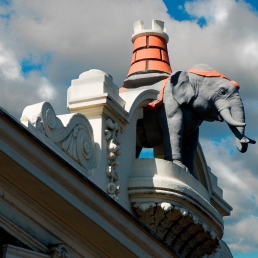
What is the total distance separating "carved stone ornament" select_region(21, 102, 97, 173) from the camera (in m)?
11.5

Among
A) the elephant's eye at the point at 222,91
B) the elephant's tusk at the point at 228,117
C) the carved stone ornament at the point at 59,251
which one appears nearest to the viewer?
the carved stone ornament at the point at 59,251

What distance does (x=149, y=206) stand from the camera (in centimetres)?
1336

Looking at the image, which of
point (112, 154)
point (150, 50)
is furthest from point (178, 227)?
point (150, 50)

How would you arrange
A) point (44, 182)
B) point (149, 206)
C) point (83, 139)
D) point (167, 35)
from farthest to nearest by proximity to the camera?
point (167, 35), point (149, 206), point (83, 139), point (44, 182)

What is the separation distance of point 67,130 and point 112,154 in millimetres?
1154

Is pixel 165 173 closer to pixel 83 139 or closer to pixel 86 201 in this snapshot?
pixel 83 139

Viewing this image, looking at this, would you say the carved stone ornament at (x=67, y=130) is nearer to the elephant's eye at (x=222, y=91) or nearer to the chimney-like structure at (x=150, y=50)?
the elephant's eye at (x=222, y=91)

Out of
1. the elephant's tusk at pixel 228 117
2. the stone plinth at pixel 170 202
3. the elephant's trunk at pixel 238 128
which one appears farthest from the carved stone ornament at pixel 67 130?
the elephant's trunk at pixel 238 128

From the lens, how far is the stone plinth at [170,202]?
1338 centimetres

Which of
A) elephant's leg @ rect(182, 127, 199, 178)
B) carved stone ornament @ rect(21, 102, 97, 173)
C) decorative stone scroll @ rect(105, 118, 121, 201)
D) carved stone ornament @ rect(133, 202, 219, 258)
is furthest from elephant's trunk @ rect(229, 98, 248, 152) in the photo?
carved stone ornament @ rect(21, 102, 97, 173)

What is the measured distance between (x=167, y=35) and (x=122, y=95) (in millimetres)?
2261

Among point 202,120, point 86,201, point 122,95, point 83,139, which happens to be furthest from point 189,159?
point 86,201

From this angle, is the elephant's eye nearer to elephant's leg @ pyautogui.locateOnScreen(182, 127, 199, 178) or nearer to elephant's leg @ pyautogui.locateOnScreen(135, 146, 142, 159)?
elephant's leg @ pyautogui.locateOnScreen(182, 127, 199, 178)

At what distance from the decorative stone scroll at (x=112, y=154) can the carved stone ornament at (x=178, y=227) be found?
63cm
